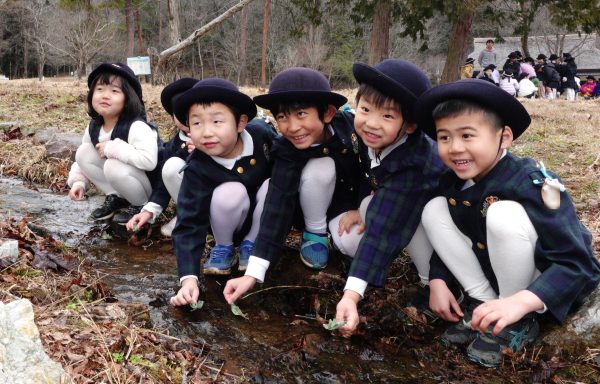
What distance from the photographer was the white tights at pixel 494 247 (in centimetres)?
209

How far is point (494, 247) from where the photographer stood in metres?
2.15

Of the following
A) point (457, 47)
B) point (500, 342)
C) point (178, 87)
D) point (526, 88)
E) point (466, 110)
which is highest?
point (457, 47)

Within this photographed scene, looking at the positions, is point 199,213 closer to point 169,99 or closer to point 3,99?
point 169,99

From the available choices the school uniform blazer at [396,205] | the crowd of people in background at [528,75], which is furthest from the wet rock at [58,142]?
the crowd of people in background at [528,75]

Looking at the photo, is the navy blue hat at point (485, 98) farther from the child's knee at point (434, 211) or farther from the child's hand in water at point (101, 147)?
the child's hand in water at point (101, 147)

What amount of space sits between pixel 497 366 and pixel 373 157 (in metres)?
1.08

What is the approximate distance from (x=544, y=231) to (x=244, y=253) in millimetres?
1578

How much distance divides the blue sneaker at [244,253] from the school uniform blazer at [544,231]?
1.21 meters

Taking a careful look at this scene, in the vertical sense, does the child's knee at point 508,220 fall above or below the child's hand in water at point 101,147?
below

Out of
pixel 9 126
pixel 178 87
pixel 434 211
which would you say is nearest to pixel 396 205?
pixel 434 211

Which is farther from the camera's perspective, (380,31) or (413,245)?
(380,31)

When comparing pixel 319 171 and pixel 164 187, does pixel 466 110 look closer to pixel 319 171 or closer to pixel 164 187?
pixel 319 171

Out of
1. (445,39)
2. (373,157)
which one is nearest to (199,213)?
(373,157)

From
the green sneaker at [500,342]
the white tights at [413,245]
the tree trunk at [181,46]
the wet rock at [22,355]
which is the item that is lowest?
the green sneaker at [500,342]
